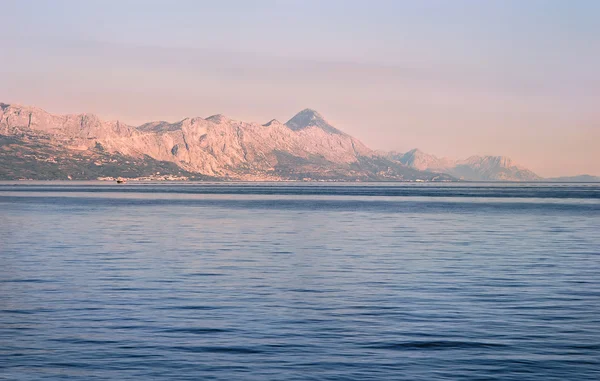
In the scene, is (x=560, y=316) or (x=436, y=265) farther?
(x=436, y=265)

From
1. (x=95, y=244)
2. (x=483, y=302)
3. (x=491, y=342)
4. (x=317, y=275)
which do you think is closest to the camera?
(x=491, y=342)

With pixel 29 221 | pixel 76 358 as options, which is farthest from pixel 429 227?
pixel 76 358

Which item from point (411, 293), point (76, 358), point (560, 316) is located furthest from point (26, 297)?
point (560, 316)

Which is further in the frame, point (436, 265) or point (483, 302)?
point (436, 265)

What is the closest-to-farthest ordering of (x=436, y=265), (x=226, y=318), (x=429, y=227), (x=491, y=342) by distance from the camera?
(x=491, y=342) → (x=226, y=318) → (x=436, y=265) → (x=429, y=227)

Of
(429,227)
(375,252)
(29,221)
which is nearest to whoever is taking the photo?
(375,252)

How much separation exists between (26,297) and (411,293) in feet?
63.8

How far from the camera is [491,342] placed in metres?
29.4

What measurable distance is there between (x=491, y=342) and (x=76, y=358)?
1459 centimetres

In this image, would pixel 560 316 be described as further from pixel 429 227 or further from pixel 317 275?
pixel 429 227

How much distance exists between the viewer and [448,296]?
40688 mm

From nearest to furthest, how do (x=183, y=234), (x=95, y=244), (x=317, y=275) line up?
(x=317, y=275)
(x=95, y=244)
(x=183, y=234)

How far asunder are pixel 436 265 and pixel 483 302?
17.1m

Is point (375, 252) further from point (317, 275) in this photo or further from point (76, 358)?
point (76, 358)
